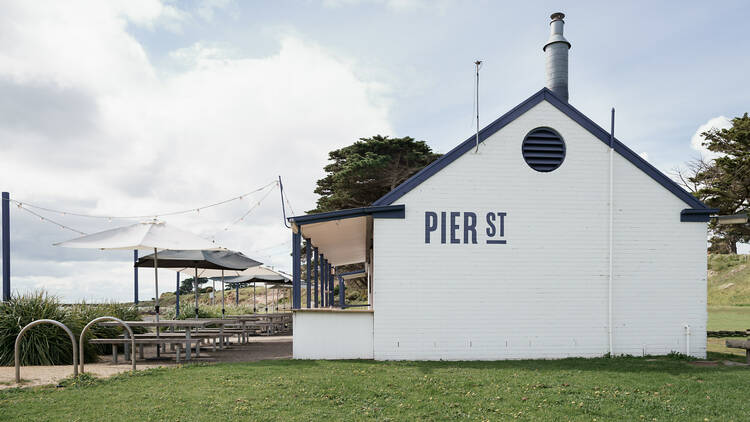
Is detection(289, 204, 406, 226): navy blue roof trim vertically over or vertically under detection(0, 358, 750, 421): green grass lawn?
over

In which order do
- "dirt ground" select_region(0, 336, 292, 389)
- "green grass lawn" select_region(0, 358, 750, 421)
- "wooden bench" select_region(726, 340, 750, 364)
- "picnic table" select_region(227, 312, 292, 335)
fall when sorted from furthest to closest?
"picnic table" select_region(227, 312, 292, 335) < "wooden bench" select_region(726, 340, 750, 364) < "dirt ground" select_region(0, 336, 292, 389) < "green grass lawn" select_region(0, 358, 750, 421)

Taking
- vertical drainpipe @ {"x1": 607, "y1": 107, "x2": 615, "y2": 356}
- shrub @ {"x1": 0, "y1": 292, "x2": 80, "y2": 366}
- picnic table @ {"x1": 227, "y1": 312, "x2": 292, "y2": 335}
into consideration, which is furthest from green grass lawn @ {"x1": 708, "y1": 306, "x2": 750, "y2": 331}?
shrub @ {"x1": 0, "y1": 292, "x2": 80, "y2": 366}

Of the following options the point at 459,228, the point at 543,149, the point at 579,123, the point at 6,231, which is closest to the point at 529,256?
the point at 459,228

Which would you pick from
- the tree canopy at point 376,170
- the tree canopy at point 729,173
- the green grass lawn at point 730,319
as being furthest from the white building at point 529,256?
the tree canopy at point 729,173

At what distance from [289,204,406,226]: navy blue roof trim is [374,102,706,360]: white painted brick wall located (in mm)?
157

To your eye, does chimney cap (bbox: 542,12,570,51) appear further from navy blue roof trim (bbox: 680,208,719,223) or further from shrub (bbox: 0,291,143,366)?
shrub (bbox: 0,291,143,366)

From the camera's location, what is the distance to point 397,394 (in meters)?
7.48

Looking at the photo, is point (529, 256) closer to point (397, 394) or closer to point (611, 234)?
point (611, 234)

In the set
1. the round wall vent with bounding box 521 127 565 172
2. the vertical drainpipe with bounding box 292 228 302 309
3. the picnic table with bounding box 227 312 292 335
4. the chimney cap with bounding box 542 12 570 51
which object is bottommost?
the picnic table with bounding box 227 312 292 335

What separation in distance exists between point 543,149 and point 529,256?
2.20 meters

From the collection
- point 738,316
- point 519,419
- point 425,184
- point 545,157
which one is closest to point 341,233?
point 425,184

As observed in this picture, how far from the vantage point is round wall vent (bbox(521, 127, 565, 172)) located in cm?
1116

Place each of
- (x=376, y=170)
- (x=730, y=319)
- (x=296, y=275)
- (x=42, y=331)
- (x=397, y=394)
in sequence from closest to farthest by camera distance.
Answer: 1. (x=397, y=394)
2. (x=42, y=331)
3. (x=296, y=275)
4. (x=730, y=319)
5. (x=376, y=170)

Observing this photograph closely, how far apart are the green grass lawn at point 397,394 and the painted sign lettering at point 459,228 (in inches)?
96.8
